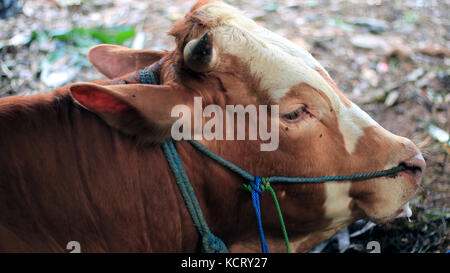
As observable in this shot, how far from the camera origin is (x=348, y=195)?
2.38 m

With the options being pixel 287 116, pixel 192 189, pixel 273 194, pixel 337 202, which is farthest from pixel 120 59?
pixel 337 202

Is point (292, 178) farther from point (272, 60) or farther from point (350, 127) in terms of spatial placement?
point (272, 60)

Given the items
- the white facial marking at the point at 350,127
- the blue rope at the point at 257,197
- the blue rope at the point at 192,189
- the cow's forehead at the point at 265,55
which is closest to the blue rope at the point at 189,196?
the blue rope at the point at 192,189

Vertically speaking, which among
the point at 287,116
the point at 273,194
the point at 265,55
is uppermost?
the point at 265,55

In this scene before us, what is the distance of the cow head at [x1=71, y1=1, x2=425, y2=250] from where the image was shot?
205 centimetres

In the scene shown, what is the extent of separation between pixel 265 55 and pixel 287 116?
12.6 inches

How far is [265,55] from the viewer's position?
2.17 meters

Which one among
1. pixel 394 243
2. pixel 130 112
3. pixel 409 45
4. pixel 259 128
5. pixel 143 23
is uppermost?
pixel 130 112

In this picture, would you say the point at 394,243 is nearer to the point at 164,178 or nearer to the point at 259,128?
the point at 259,128

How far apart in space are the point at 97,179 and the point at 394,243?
87.6 inches

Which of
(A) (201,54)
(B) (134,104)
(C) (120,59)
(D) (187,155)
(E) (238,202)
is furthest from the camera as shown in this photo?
(C) (120,59)

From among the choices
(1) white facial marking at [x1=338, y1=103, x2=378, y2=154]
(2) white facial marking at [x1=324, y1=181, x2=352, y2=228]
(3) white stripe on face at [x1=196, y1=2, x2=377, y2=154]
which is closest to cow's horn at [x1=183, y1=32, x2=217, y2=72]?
(3) white stripe on face at [x1=196, y1=2, x2=377, y2=154]

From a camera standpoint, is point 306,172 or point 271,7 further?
point 271,7

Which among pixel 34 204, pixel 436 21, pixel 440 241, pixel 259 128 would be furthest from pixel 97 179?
pixel 436 21
